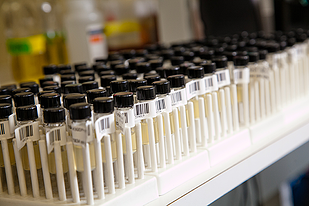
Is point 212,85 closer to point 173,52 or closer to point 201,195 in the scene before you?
point 201,195

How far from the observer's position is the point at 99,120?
469 millimetres

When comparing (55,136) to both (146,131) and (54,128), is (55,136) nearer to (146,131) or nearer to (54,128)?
(54,128)

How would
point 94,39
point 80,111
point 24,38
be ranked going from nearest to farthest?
point 80,111 → point 24,38 → point 94,39

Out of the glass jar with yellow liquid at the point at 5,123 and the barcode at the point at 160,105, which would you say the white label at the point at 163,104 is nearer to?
the barcode at the point at 160,105

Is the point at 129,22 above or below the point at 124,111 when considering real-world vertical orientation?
above

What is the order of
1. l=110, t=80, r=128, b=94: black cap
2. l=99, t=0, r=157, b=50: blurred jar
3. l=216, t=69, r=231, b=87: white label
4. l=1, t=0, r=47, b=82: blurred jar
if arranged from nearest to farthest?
l=110, t=80, r=128, b=94: black cap, l=216, t=69, r=231, b=87: white label, l=1, t=0, r=47, b=82: blurred jar, l=99, t=0, r=157, b=50: blurred jar

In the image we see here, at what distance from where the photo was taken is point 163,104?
21.7 inches

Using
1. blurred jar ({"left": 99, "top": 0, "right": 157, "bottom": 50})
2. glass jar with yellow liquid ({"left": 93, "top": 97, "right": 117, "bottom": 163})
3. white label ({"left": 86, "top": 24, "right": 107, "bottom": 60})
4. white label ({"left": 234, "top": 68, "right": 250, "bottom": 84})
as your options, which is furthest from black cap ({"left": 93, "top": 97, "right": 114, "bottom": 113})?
blurred jar ({"left": 99, "top": 0, "right": 157, "bottom": 50})

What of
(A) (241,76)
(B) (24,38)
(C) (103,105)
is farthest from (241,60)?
(B) (24,38)

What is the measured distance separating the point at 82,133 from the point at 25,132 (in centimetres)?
9

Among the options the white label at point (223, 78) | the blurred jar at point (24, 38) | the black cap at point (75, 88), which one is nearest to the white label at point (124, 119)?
the black cap at point (75, 88)

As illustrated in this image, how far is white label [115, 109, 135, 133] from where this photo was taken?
1.65ft

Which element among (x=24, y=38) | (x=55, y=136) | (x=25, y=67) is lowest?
(x=55, y=136)

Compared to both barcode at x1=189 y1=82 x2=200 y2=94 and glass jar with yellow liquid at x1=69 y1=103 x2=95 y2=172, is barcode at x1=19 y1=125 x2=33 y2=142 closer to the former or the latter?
glass jar with yellow liquid at x1=69 y1=103 x2=95 y2=172
